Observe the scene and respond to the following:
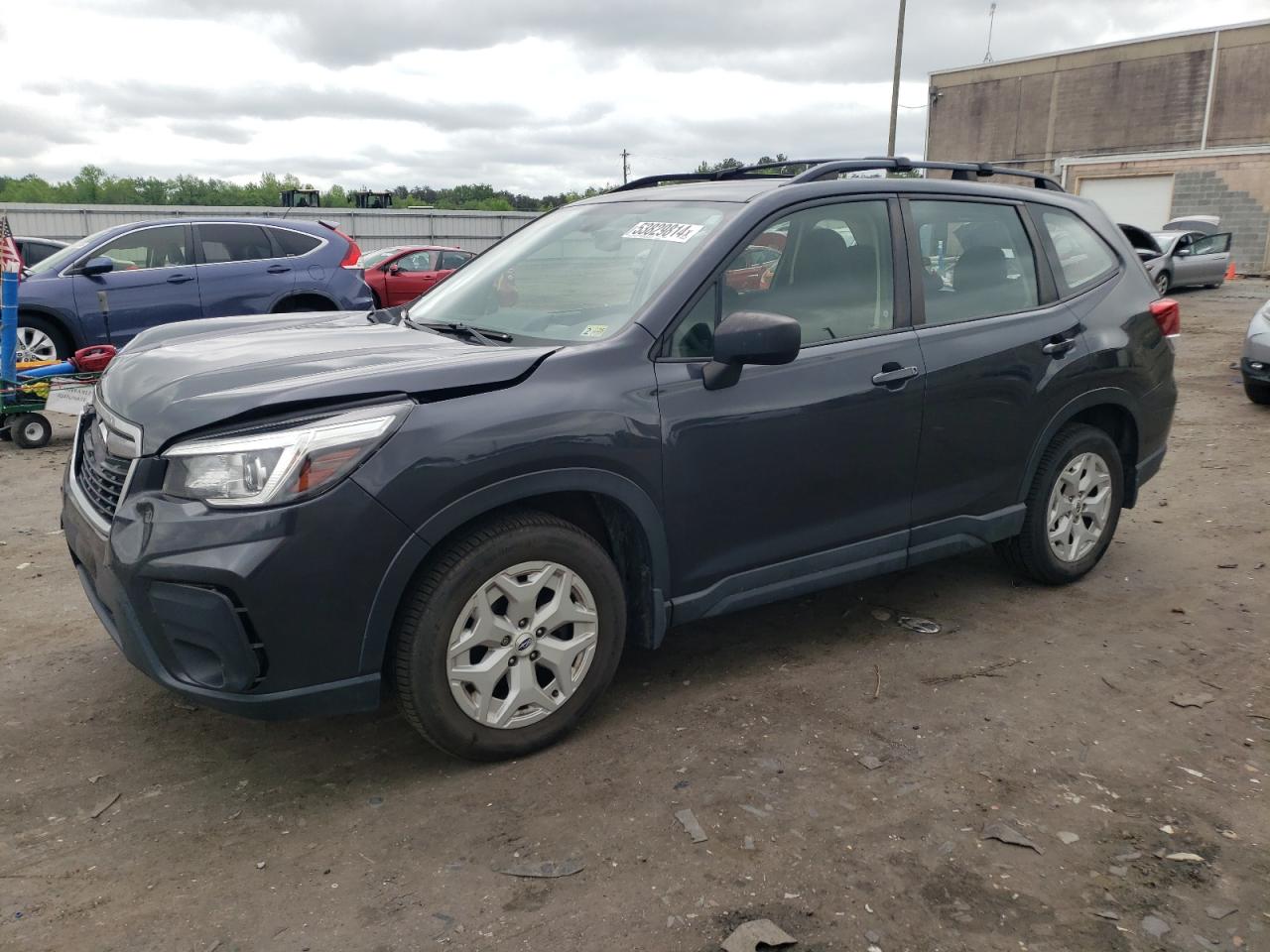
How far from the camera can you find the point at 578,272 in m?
3.76

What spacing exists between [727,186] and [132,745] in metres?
2.91

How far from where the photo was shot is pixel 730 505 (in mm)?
3461

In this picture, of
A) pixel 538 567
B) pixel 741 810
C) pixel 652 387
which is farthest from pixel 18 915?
pixel 652 387

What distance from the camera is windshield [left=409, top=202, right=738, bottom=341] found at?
11.4ft

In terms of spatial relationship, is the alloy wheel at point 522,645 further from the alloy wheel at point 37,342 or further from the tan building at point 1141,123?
the tan building at point 1141,123

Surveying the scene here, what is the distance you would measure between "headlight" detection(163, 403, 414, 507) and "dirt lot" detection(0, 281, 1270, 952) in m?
0.97

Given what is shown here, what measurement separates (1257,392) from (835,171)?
7.38 metres

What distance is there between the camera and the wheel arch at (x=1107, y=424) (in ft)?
14.5

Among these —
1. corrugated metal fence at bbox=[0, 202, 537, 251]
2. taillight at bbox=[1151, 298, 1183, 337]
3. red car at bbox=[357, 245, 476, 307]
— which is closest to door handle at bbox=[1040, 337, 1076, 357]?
taillight at bbox=[1151, 298, 1183, 337]

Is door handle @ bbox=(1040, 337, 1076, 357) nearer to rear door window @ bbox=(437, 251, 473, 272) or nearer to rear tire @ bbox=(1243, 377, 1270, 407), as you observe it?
rear tire @ bbox=(1243, 377, 1270, 407)

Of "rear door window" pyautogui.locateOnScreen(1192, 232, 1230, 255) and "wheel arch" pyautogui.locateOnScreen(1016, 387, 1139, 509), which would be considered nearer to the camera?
"wheel arch" pyautogui.locateOnScreen(1016, 387, 1139, 509)

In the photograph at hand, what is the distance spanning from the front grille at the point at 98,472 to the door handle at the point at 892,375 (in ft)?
8.35

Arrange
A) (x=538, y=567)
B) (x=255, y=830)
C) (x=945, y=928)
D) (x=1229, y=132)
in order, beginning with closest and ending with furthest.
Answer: (x=945, y=928)
(x=255, y=830)
(x=538, y=567)
(x=1229, y=132)

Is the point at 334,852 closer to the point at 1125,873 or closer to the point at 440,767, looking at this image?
the point at 440,767
